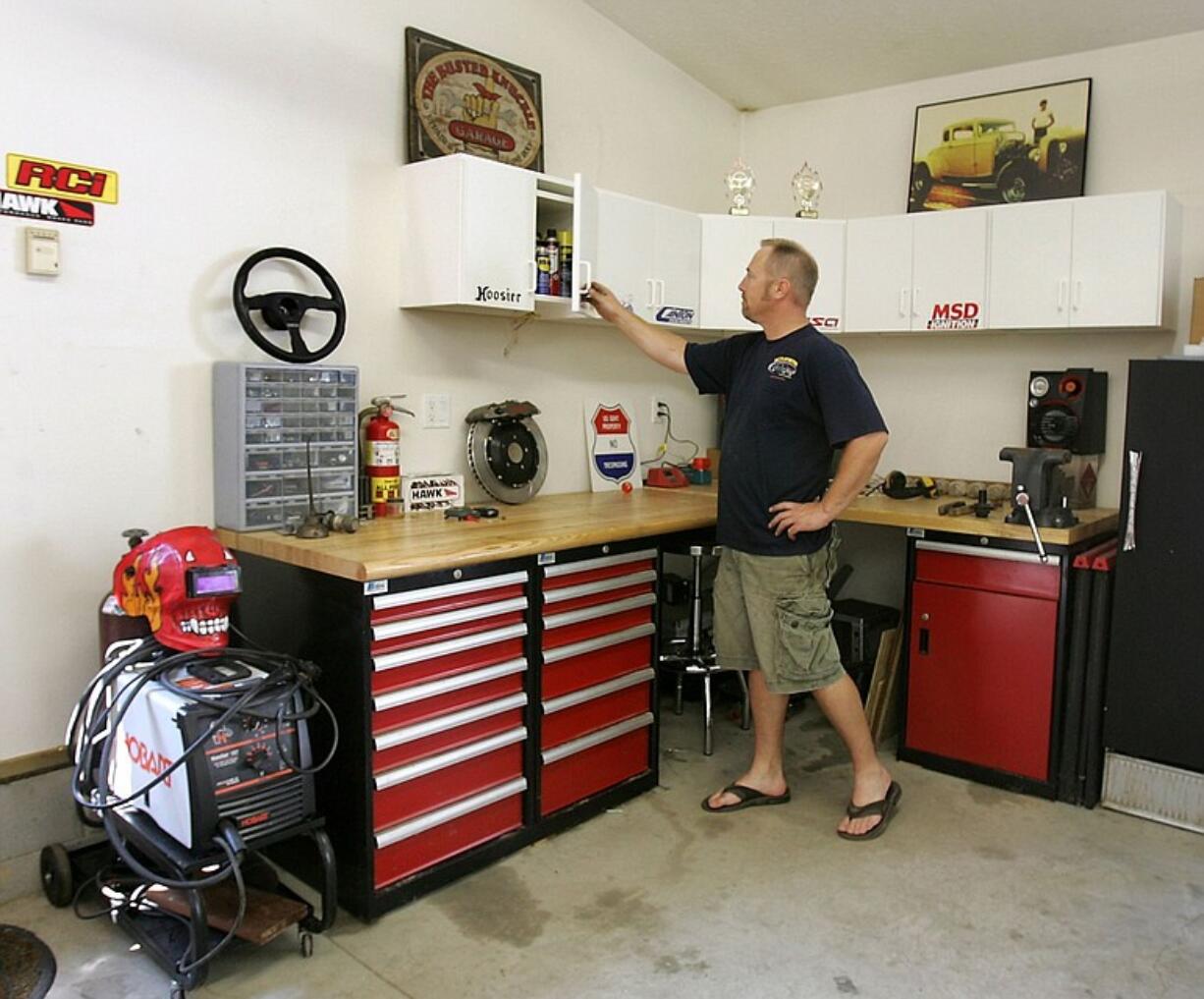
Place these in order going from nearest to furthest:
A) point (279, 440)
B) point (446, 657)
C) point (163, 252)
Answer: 1. point (446, 657)
2. point (163, 252)
3. point (279, 440)

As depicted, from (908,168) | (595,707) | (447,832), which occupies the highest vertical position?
(908,168)

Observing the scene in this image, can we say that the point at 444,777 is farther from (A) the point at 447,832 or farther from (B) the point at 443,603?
(B) the point at 443,603

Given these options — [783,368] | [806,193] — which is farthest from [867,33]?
[783,368]

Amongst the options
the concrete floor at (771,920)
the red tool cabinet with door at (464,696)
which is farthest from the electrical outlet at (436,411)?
the concrete floor at (771,920)

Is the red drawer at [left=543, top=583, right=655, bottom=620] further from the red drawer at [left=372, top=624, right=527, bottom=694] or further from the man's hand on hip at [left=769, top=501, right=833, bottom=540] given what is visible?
the man's hand on hip at [left=769, top=501, right=833, bottom=540]

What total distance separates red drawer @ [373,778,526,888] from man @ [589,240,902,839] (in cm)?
70

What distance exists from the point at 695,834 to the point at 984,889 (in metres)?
0.81

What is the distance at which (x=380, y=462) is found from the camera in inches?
124

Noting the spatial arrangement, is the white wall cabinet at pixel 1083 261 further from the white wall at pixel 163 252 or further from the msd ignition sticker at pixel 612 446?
the white wall at pixel 163 252

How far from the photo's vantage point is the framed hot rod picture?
3826 millimetres

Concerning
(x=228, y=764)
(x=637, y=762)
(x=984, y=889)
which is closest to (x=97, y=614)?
(x=228, y=764)

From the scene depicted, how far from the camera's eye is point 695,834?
2.95 metres

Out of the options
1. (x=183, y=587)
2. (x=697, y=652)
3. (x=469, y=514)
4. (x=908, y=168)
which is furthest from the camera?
(x=908, y=168)

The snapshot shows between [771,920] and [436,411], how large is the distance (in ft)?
6.44
